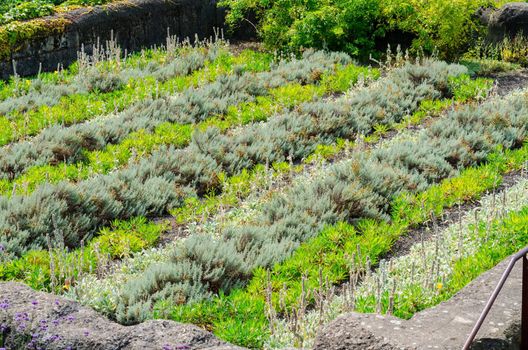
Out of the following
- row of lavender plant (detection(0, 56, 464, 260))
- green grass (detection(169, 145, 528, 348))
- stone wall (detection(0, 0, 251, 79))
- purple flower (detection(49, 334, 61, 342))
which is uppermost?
stone wall (detection(0, 0, 251, 79))

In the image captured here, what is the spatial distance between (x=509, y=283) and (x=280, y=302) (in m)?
1.61

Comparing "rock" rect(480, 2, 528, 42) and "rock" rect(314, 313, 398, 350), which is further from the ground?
"rock" rect(480, 2, 528, 42)

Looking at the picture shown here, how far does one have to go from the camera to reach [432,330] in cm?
487

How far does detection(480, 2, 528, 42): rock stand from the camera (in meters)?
14.0

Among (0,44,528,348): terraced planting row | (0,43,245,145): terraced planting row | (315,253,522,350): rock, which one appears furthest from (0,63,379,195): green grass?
(315,253,522,350): rock

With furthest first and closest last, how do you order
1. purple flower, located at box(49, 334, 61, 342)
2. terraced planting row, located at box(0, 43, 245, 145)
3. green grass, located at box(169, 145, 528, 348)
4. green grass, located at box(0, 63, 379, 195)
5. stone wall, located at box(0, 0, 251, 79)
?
stone wall, located at box(0, 0, 251, 79) < terraced planting row, located at box(0, 43, 245, 145) < green grass, located at box(0, 63, 379, 195) < green grass, located at box(169, 145, 528, 348) < purple flower, located at box(49, 334, 61, 342)

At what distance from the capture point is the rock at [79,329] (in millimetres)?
4953

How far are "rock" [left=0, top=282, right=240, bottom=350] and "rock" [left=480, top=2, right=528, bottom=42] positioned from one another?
10.6 meters

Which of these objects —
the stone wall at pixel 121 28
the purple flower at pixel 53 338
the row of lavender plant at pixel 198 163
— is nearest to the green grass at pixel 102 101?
the stone wall at pixel 121 28

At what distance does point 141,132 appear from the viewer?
992 centimetres

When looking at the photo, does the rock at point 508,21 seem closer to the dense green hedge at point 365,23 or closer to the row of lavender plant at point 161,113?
the dense green hedge at point 365,23

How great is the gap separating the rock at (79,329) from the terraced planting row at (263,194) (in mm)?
736

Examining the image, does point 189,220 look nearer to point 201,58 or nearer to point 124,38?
point 201,58

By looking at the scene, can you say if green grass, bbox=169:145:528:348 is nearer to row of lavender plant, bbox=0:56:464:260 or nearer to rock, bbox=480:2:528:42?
row of lavender plant, bbox=0:56:464:260
